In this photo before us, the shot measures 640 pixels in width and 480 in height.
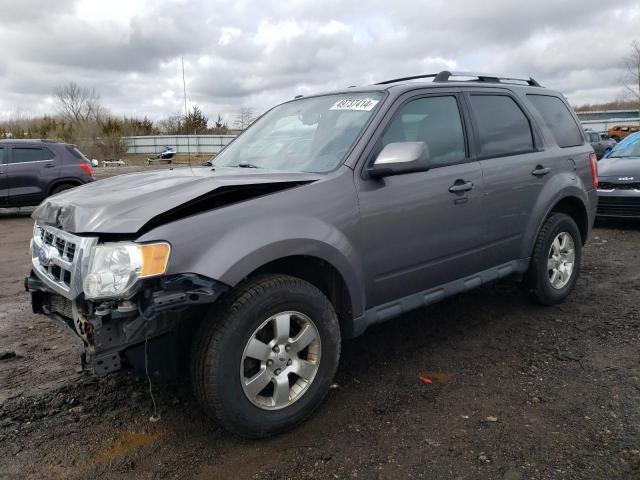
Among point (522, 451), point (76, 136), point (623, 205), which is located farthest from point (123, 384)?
point (76, 136)

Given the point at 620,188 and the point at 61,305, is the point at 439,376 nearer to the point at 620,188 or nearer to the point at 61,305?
the point at 61,305

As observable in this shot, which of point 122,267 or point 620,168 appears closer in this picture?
point 122,267

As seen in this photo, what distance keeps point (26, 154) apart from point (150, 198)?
35.6 feet

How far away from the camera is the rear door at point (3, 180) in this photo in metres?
11.4

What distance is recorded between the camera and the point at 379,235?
3229 millimetres

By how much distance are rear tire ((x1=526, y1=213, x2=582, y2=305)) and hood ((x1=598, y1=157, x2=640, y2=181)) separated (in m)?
4.03

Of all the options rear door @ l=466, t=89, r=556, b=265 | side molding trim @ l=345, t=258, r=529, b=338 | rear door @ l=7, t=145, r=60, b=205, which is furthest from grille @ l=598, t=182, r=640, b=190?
rear door @ l=7, t=145, r=60, b=205

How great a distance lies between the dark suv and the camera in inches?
455

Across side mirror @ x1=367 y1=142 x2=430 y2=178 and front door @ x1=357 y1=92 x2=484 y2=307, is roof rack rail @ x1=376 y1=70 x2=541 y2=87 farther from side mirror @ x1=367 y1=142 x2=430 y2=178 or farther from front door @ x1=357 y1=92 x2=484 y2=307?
side mirror @ x1=367 y1=142 x2=430 y2=178

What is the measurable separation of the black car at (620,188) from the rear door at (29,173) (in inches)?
432

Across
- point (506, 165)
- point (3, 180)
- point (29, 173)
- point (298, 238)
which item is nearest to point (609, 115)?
point (29, 173)

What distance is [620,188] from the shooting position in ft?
27.2

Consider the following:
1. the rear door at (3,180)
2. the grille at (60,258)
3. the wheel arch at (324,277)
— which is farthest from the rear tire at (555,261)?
the rear door at (3,180)

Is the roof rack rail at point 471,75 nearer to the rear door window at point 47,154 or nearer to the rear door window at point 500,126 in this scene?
the rear door window at point 500,126
